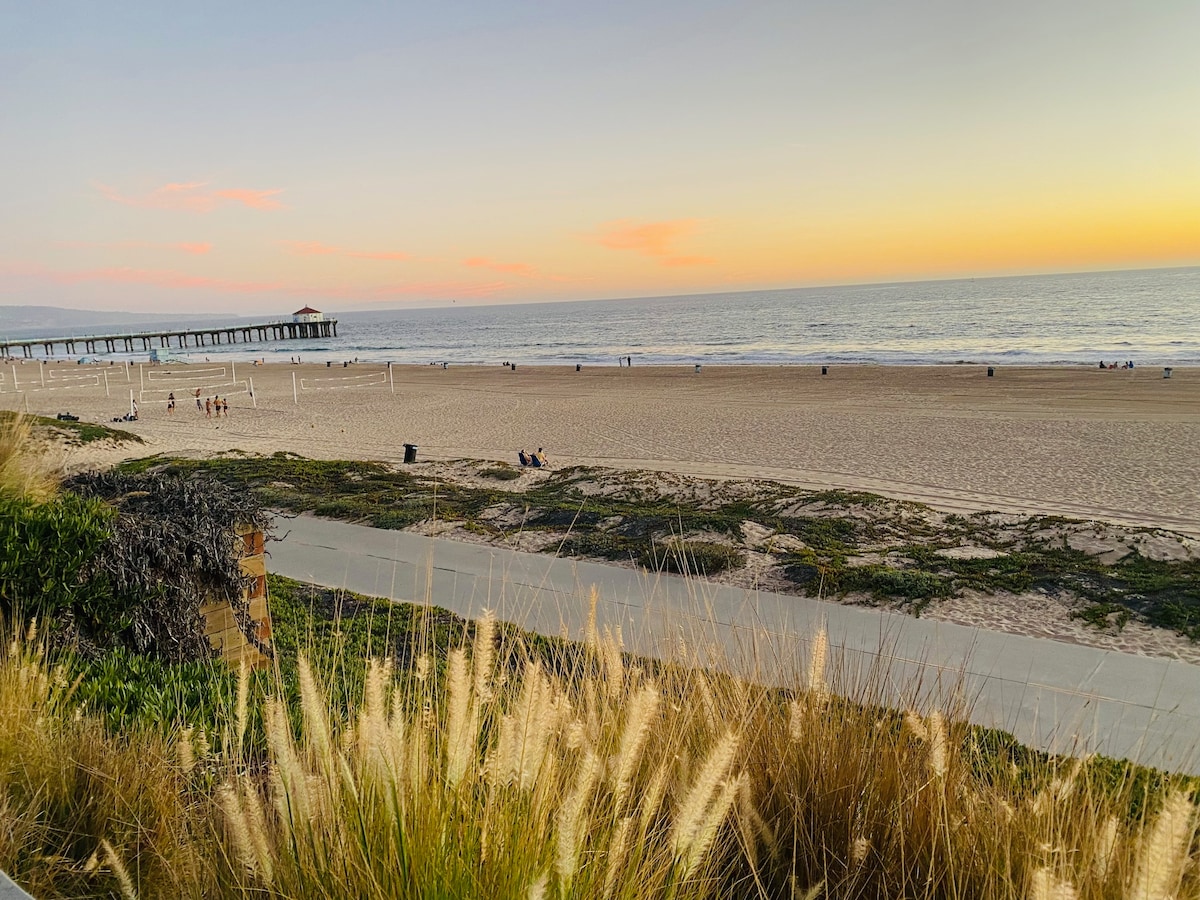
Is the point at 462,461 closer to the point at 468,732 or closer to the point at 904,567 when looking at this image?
the point at 904,567

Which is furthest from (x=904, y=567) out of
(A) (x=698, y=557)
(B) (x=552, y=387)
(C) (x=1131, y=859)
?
(B) (x=552, y=387)

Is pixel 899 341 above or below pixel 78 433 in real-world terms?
above

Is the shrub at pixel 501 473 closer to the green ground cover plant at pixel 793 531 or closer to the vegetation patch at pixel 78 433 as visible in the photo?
the green ground cover plant at pixel 793 531

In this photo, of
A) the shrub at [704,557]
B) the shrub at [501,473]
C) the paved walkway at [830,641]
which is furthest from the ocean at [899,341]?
the paved walkway at [830,641]

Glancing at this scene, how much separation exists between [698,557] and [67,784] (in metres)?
6.44

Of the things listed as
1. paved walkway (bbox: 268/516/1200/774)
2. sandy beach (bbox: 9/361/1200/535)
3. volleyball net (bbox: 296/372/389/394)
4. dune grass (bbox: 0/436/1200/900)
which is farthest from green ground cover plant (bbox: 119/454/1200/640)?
volleyball net (bbox: 296/372/389/394)

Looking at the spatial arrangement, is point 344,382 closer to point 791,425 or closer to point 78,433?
point 78,433

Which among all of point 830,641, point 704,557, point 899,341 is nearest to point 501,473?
point 704,557

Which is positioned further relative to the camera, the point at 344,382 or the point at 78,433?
the point at 344,382

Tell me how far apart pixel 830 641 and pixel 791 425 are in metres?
19.2

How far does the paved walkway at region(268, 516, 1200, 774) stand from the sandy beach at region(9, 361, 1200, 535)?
7.13 m

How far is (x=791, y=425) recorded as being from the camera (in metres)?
24.5

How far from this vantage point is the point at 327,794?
197 cm

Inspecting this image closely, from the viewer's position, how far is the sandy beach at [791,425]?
1553cm
